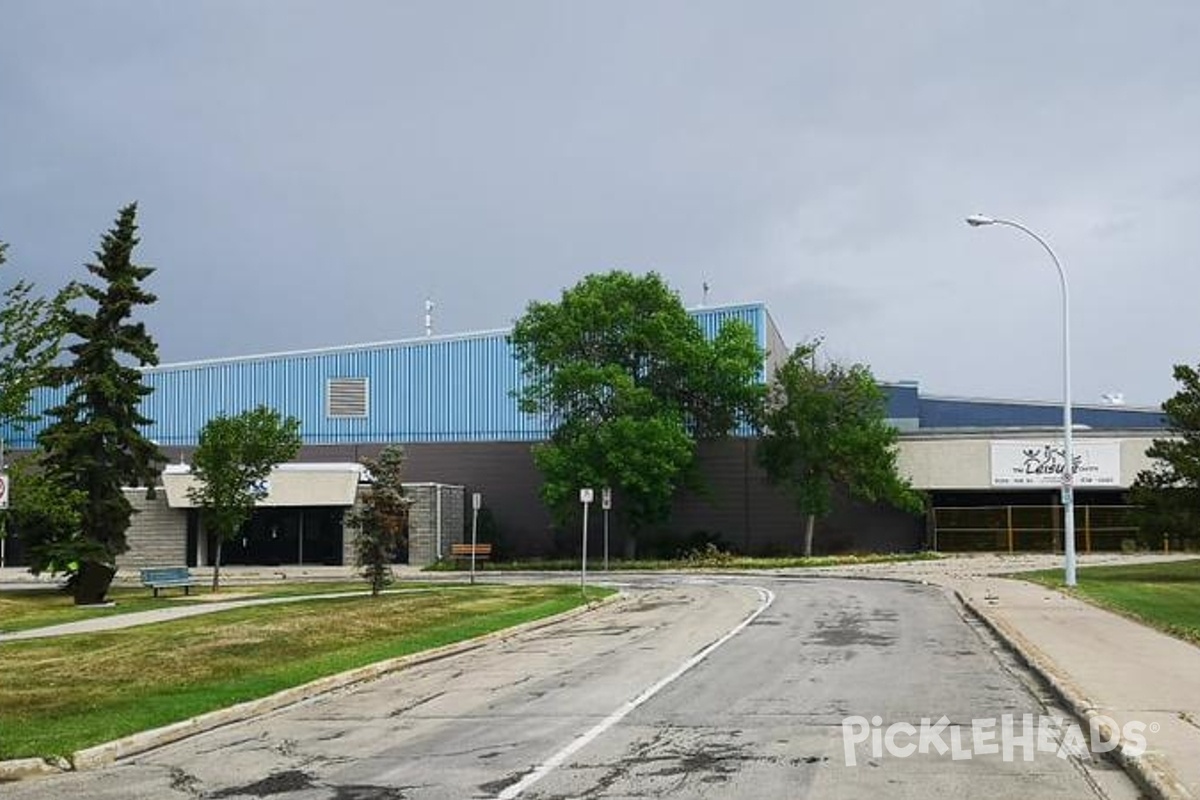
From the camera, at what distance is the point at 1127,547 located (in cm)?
5456

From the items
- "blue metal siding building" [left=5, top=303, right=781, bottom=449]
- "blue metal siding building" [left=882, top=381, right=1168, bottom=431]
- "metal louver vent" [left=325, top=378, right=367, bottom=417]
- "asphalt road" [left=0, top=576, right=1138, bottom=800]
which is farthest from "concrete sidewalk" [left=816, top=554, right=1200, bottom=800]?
"blue metal siding building" [left=882, top=381, right=1168, bottom=431]

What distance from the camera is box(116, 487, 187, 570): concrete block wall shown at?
55.2 metres

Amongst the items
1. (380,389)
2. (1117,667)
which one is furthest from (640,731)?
(380,389)

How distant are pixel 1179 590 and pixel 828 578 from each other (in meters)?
11.2

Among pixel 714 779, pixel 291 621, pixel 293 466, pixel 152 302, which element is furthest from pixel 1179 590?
pixel 293 466

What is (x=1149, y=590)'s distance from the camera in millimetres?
30609

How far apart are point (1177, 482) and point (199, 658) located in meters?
28.8

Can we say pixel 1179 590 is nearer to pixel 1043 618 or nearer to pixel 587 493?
pixel 1043 618

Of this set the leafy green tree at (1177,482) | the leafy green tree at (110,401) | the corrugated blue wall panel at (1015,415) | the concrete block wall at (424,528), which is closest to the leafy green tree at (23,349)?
the leafy green tree at (110,401)

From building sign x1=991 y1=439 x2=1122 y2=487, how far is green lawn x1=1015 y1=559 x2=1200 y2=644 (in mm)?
10243

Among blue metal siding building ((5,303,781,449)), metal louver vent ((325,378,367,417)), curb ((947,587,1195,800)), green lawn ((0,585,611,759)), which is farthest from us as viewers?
metal louver vent ((325,378,367,417))

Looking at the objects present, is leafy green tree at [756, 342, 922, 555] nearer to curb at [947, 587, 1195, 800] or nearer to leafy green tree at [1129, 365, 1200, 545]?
leafy green tree at [1129, 365, 1200, 545]

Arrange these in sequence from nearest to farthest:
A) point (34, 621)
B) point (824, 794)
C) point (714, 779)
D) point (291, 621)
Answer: point (824, 794) < point (714, 779) < point (291, 621) < point (34, 621)

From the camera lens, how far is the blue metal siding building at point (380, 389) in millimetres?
64062
